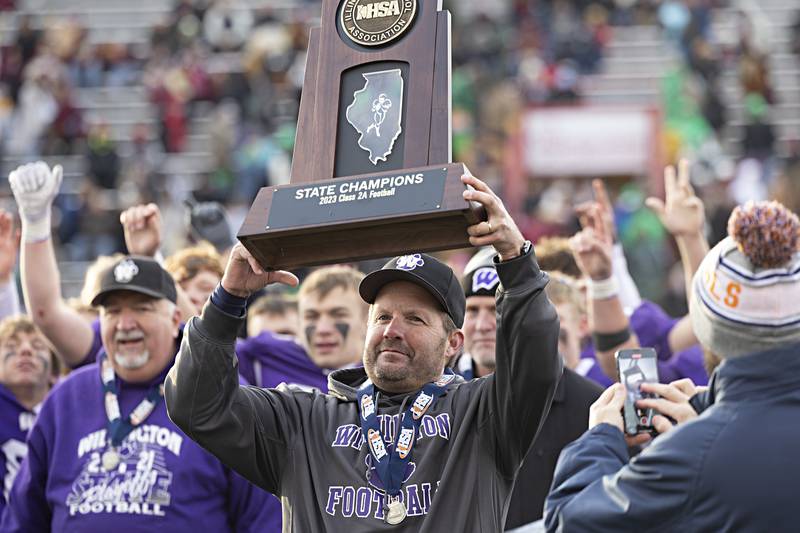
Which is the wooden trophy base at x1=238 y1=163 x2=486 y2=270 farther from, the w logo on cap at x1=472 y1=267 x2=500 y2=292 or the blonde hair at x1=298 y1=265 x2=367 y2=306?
the blonde hair at x1=298 y1=265 x2=367 y2=306

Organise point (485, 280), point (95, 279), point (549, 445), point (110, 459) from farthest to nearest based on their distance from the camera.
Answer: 1. point (95, 279)
2. point (485, 280)
3. point (110, 459)
4. point (549, 445)

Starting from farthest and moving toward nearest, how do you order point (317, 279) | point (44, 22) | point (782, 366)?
point (44, 22) → point (317, 279) → point (782, 366)

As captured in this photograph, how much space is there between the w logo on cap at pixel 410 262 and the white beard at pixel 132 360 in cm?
157

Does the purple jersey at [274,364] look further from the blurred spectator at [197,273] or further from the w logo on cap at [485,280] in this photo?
the w logo on cap at [485,280]

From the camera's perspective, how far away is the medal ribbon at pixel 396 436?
381 centimetres

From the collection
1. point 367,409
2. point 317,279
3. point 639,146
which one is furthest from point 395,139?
point 639,146

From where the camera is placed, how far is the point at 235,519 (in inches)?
204

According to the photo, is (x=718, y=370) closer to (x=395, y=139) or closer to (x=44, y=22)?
(x=395, y=139)

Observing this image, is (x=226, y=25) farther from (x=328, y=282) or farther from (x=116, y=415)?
(x=116, y=415)

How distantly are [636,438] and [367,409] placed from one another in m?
0.95

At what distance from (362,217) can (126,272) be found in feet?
6.54

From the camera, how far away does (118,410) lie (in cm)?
525

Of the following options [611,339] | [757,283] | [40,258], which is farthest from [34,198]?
[757,283]

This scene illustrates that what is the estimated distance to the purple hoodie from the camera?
5.74 metres
